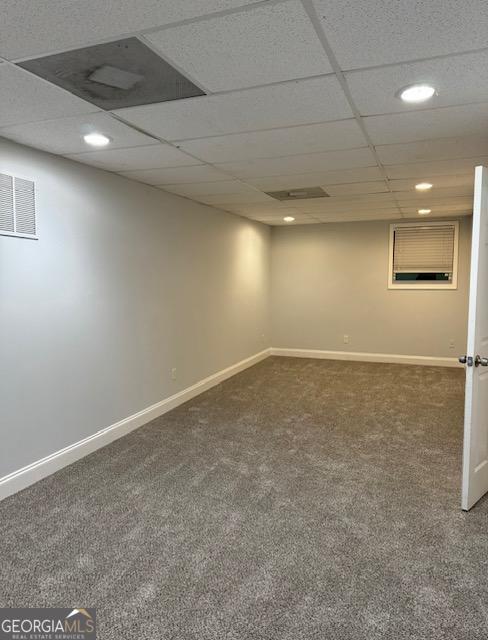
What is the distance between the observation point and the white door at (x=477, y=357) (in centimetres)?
243

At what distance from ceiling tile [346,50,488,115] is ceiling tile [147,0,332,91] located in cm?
24

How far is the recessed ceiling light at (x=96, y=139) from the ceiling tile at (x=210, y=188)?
129 cm

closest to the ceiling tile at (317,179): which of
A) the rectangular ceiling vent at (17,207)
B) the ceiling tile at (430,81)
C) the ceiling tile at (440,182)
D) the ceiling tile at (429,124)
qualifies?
the ceiling tile at (440,182)

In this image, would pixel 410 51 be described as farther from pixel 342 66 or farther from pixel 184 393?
pixel 184 393

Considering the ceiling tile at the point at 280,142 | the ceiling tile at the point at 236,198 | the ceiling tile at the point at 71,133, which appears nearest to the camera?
the ceiling tile at the point at 71,133

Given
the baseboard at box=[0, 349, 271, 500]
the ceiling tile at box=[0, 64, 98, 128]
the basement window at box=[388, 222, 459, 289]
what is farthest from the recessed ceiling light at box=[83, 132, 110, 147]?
the basement window at box=[388, 222, 459, 289]

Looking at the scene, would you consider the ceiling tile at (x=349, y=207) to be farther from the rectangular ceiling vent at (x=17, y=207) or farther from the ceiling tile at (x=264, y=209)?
the rectangular ceiling vent at (x=17, y=207)

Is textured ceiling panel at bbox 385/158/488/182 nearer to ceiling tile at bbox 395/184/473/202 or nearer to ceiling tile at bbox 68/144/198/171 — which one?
ceiling tile at bbox 395/184/473/202

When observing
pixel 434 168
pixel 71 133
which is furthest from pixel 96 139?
pixel 434 168

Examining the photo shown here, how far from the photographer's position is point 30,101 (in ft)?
6.95

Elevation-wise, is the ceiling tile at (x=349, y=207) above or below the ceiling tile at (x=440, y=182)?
above

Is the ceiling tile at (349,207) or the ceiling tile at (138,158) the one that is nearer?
the ceiling tile at (138,158)

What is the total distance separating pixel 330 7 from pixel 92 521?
2.75 m

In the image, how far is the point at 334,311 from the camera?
282 inches
